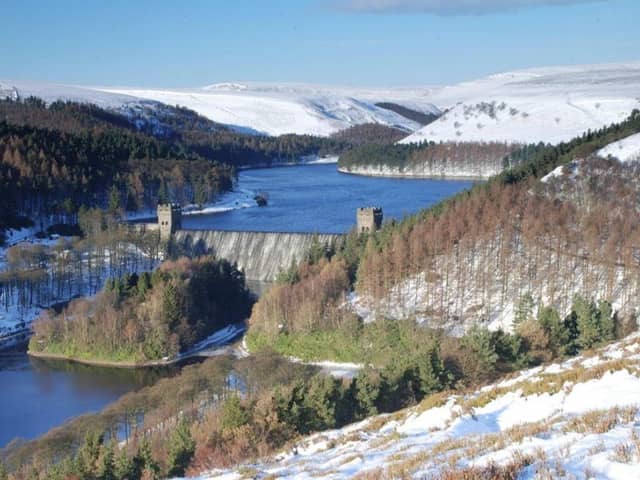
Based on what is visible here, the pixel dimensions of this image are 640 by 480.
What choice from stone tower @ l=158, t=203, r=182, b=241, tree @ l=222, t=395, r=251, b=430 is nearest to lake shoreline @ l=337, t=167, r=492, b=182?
stone tower @ l=158, t=203, r=182, b=241

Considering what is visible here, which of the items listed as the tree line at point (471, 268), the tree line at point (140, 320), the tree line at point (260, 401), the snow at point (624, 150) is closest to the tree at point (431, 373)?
Result: the tree line at point (260, 401)

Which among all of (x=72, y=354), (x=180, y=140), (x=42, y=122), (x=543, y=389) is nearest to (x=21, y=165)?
Result: (x=72, y=354)

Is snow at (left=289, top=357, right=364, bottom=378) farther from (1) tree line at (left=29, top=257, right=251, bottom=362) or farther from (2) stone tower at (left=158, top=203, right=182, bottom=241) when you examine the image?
(2) stone tower at (left=158, top=203, right=182, bottom=241)

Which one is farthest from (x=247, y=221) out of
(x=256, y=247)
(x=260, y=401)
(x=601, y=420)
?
(x=601, y=420)

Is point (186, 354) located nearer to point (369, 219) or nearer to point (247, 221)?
point (369, 219)

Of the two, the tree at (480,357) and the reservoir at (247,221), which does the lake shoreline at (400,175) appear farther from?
the tree at (480,357)

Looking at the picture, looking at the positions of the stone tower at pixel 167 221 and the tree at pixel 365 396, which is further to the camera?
the stone tower at pixel 167 221
